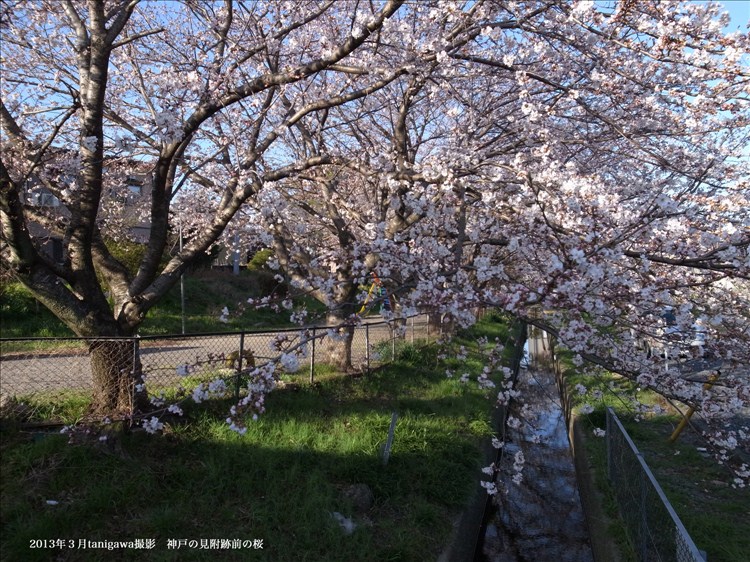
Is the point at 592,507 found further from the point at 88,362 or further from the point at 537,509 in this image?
the point at 88,362

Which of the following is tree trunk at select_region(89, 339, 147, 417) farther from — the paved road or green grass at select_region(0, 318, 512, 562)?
green grass at select_region(0, 318, 512, 562)

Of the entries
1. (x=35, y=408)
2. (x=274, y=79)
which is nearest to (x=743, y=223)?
(x=274, y=79)

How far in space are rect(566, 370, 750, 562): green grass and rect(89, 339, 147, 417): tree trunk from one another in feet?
17.2

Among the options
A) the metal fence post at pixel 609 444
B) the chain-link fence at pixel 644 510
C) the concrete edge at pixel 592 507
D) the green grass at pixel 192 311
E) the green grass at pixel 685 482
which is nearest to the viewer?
the chain-link fence at pixel 644 510

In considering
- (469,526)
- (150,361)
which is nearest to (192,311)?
(150,361)

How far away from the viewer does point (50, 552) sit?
13.0 ft

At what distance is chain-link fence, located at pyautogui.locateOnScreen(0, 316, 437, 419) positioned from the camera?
477cm

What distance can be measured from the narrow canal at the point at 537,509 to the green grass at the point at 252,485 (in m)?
0.98

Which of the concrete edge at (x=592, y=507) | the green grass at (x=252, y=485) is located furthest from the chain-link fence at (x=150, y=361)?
the concrete edge at (x=592, y=507)

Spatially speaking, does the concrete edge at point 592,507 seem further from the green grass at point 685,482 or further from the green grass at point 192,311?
the green grass at point 192,311

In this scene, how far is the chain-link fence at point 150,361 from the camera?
15.6 feet

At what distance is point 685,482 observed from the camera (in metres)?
6.66

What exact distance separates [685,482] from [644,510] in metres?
2.82

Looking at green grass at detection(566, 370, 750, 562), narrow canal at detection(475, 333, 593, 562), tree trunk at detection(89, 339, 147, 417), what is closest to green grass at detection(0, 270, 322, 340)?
tree trunk at detection(89, 339, 147, 417)
